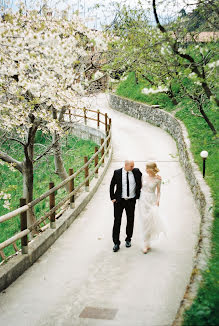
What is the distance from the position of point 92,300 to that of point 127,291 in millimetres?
545

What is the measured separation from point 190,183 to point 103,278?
614 centimetres

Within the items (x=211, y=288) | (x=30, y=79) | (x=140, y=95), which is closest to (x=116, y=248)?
(x=211, y=288)

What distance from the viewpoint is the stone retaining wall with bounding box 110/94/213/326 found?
189 inches

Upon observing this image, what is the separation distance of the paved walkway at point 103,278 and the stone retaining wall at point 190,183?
45cm

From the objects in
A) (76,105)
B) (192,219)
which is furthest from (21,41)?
(192,219)

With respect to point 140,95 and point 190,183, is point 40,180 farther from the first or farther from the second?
point 140,95

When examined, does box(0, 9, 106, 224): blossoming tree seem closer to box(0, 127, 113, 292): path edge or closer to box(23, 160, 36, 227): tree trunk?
box(23, 160, 36, 227): tree trunk

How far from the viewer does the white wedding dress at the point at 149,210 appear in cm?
671

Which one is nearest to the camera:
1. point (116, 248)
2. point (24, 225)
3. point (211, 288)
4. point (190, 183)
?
point (211, 288)

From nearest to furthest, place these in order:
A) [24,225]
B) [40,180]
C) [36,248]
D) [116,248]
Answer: [24,225]
[36,248]
[116,248]
[40,180]

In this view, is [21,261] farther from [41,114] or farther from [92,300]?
[41,114]

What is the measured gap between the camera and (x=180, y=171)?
1357cm

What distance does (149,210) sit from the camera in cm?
673

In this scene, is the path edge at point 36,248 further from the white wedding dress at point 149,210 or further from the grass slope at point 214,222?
the grass slope at point 214,222
